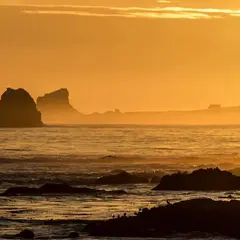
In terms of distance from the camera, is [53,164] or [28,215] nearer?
[28,215]

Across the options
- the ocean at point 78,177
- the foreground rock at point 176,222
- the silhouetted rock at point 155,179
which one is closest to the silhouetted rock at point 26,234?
the ocean at point 78,177

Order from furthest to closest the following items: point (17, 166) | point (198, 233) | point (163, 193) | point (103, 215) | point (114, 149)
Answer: point (114, 149) → point (17, 166) → point (163, 193) → point (103, 215) → point (198, 233)

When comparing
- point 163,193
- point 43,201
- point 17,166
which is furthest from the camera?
point 17,166

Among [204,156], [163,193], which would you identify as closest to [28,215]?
[163,193]

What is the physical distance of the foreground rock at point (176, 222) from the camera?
194 ft

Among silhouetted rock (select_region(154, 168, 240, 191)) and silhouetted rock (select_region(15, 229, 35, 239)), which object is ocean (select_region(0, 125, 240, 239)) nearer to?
silhouetted rock (select_region(15, 229, 35, 239))

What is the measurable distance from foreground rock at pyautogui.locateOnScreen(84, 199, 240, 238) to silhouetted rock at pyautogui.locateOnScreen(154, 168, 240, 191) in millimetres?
22094

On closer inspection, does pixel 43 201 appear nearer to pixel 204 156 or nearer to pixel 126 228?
pixel 126 228

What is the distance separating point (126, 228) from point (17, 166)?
6171cm

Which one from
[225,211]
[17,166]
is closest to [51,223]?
[225,211]

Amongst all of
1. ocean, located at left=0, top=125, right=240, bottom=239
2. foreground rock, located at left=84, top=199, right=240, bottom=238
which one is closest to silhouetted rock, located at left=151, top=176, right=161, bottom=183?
ocean, located at left=0, top=125, right=240, bottom=239

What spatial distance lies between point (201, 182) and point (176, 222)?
25.0m

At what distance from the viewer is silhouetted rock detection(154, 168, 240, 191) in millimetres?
85000

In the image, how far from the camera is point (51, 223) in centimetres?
6334
